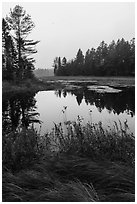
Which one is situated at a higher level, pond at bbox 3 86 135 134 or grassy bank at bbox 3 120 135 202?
pond at bbox 3 86 135 134

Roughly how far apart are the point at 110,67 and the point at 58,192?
60.8 m

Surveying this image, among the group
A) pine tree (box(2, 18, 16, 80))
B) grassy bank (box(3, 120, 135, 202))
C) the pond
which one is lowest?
grassy bank (box(3, 120, 135, 202))

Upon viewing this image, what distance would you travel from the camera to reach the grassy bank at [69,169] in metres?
3.28

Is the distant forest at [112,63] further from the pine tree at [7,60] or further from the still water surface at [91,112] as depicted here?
the still water surface at [91,112]

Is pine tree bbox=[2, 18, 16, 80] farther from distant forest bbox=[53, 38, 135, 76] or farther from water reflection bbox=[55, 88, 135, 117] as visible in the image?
distant forest bbox=[53, 38, 135, 76]

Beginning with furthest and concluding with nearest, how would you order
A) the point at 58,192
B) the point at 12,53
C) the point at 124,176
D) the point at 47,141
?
the point at 12,53 < the point at 47,141 < the point at 124,176 < the point at 58,192

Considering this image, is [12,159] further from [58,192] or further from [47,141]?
[58,192]

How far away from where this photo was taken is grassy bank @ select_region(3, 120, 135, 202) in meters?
3.28

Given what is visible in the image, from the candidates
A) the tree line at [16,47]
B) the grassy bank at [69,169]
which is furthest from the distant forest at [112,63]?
the grassy bank at [69,169]

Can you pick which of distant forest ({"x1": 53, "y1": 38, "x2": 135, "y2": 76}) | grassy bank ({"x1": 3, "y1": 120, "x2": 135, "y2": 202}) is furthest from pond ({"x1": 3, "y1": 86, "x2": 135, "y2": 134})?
distant forest ({"x1": 53, "y1": 38, "x2": 135, "y2": 76})

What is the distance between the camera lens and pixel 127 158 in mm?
4727

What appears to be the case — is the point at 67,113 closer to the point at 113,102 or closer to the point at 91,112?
the point at 91,112

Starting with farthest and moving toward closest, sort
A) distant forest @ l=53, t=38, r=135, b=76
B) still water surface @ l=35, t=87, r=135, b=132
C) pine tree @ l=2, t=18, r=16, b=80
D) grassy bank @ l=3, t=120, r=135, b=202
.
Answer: distant forest @ l=53, t=38, r=135, b=76
pine tree @ l=2, t=18, r=16, b=80
still water surface @ l=35, t=87, r=135, b=132
grassy bank @ l=3, t=120, r=135, b=202

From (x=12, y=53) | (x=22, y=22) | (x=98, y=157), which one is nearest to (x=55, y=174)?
(x=98, y=157)
